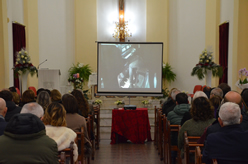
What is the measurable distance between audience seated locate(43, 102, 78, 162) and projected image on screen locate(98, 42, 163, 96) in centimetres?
505

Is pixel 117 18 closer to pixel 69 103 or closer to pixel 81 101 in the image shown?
pixel 81 101

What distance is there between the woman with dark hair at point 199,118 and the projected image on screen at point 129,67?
449cm

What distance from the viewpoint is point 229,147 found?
2.30 m

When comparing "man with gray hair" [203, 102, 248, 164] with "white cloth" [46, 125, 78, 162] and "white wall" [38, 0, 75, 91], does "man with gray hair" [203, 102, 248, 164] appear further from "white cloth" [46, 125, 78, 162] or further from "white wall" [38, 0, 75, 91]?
"white wall" [38, 0, 75, 91]

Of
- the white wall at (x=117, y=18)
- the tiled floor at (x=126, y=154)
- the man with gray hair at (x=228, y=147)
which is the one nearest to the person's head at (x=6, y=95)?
the tiled floor at (x=126, y=154)

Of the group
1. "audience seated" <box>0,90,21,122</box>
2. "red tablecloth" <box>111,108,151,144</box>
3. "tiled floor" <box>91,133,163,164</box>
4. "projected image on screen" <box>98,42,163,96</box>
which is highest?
"projected image on screen" <box>98,42,163,96</box>

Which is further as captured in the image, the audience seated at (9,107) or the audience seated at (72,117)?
the audience seated at (9,107)

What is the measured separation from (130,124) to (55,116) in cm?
387

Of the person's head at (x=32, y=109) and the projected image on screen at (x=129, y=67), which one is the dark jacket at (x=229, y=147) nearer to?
the person's head at (x=32, y=109)

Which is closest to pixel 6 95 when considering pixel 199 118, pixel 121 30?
pixel 199 118

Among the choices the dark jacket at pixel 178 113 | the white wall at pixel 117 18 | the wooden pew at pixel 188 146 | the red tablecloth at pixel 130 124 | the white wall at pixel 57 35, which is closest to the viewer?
the wooden pew at pixel 188 146

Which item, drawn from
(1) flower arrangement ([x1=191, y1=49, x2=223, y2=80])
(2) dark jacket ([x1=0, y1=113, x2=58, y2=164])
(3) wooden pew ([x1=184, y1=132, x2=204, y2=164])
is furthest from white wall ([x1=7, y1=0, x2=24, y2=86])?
(2) dark jacket ([x1=0, y1=113, x2=58, y2=164])

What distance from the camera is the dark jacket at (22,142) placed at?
2082 mm

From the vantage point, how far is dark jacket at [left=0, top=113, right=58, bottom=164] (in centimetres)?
208
